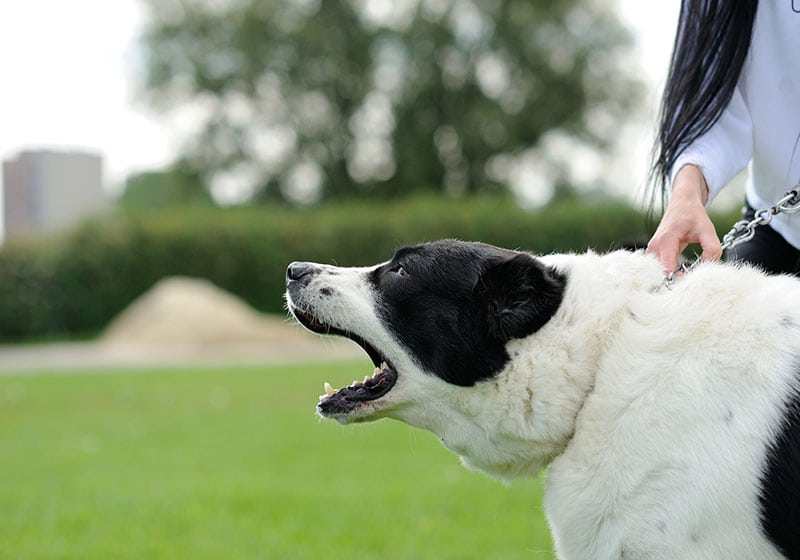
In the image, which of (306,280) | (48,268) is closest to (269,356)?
(48,268)

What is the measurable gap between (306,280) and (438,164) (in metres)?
33.4

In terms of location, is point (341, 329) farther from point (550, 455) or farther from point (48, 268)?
point (48, 268)

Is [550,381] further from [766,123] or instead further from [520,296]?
[766,123]

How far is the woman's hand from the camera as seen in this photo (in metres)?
2.74

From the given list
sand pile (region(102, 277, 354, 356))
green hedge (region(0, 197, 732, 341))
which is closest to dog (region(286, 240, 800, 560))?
sand pile (region(102, 277, 354, 356))

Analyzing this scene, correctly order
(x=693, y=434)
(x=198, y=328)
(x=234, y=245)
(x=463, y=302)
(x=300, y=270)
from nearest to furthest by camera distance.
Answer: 1. (x=693, y=434)
2. (x=463, y=302)
3. (x=300, y=270)
4. (x=198, y=328)
5. (x=234, y=245)

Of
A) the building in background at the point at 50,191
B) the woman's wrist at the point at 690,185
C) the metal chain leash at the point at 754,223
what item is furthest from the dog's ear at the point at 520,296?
the building in background at the point at 50,191

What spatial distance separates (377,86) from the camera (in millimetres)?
36594

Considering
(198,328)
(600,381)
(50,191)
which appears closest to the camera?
(600,381)

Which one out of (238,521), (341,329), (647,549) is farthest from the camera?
(238,521)

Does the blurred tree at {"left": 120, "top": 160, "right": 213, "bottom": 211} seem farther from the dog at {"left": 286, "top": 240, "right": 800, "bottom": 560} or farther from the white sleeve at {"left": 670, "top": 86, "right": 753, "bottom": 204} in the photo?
the white sleeve at {"left": 670, "top": 86, "right": 753, "bottom": 204}

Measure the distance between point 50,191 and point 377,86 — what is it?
13.8 m

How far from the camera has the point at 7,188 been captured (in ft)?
86.2

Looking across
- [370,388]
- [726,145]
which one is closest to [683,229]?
[726,145]
